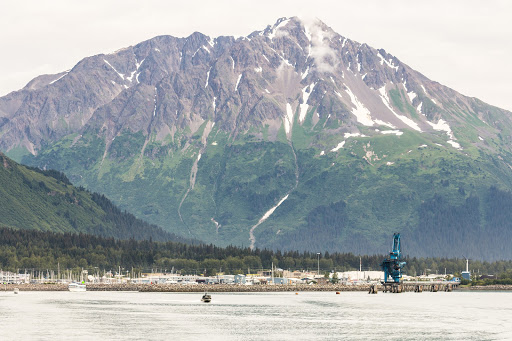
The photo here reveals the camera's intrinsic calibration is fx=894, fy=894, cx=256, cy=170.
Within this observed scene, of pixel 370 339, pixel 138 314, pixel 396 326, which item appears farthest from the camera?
pixel 138 314

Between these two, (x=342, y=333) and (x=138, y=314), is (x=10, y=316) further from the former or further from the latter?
(x=342, y=333)

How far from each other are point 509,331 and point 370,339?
2791cm

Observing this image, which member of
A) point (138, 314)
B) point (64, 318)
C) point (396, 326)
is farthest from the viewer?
point (138, 314)

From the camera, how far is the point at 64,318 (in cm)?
18262

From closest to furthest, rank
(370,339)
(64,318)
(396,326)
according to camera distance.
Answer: (370,339)
(396,326)
(64,318)

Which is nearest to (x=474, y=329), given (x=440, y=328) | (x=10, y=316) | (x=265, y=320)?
(x=440, y=328)

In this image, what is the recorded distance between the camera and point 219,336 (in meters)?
148

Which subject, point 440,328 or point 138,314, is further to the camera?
point 138,314

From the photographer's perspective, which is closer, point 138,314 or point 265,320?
point 265,320

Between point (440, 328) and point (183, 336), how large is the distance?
49975 millimetres

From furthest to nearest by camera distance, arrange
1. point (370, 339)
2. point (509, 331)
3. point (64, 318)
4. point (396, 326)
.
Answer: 1. point (64, 318)
2. point (396, 326)
3. point (509, 331)
4. point (370, 339)

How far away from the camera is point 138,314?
198750 mm

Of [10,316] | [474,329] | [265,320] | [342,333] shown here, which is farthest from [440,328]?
[10,316]

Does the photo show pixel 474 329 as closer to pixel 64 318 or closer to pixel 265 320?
pixel 265 320
